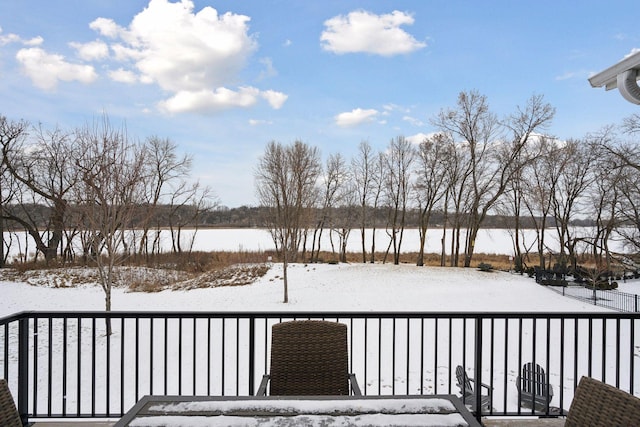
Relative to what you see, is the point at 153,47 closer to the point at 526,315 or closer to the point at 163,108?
the point at 163,108

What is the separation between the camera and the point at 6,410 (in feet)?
4.40

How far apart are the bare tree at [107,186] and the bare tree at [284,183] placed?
6.04 meters

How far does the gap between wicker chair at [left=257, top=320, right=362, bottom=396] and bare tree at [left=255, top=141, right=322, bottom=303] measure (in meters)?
10.8

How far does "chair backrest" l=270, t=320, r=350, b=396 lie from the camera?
2.34 meters

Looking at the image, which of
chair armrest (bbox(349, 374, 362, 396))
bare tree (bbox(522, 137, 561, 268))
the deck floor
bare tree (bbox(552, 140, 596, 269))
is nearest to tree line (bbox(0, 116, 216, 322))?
the deck floor

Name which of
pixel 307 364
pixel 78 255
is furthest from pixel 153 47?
pixel 78 255

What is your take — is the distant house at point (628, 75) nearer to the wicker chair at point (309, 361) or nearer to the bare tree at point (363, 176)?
the wicker chair at point (309, 361)

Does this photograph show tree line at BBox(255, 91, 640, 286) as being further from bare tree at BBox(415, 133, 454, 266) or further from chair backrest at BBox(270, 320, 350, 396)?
chair backrest at BBox(270, 320, 350, 396)

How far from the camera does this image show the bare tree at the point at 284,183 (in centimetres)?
1462

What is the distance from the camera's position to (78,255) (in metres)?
20.1

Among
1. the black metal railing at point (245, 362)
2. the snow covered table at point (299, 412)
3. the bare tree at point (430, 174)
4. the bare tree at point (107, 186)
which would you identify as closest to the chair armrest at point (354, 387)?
the snow covered table at point (299, 412)

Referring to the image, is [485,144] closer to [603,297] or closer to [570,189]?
[570,189]

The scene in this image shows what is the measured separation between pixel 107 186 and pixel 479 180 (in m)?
18.8

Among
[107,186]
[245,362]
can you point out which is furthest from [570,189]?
[107,186]
